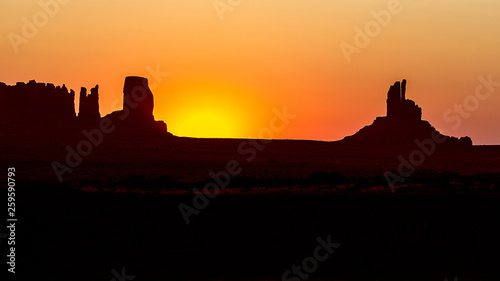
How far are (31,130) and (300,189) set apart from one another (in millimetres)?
54607

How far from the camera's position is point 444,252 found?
54.2ft

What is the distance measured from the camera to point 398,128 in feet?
330

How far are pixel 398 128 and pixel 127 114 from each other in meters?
37.2

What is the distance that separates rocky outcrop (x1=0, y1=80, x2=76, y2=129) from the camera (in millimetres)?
86938

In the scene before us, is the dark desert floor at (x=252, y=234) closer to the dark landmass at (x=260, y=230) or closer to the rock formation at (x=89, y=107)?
the dark landmass at (x=260, y=230)

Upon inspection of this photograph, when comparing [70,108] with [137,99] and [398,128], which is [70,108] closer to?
[137,99]

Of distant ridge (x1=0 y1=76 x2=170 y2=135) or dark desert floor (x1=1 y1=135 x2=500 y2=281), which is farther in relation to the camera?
distant ridge (x1=0 y1=76 x2=170 y2=135)

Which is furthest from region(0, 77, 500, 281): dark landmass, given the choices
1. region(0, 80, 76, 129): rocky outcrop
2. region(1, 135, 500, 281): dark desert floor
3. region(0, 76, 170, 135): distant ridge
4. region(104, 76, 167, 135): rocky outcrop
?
region(104, 76, 167, 135): rocky outcrop

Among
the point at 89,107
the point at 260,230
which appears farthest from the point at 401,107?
the point at 260,230

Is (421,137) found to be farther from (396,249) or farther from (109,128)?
(396,249)

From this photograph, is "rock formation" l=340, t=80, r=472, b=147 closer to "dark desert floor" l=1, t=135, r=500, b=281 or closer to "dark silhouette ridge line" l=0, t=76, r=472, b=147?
"dark silhouette ridge line" l=0, t=76, r=472, b=147

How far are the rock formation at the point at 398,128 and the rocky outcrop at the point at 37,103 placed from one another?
117 ft

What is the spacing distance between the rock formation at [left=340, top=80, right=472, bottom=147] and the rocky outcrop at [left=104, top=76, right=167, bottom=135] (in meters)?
25.2

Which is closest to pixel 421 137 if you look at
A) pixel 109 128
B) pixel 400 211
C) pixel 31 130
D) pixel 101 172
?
pixel 109 128
